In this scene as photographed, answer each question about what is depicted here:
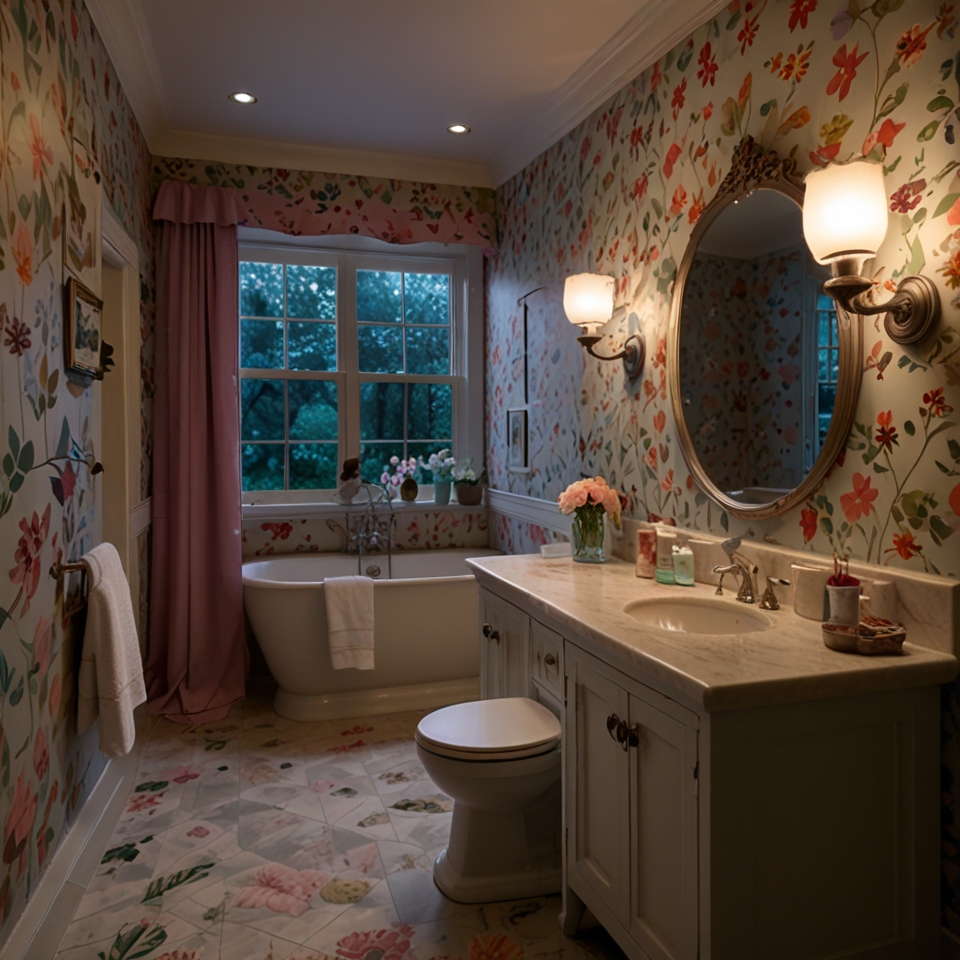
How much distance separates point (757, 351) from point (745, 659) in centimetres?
97

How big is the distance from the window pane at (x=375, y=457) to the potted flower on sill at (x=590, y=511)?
1.85m

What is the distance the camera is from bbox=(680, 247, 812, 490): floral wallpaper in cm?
191

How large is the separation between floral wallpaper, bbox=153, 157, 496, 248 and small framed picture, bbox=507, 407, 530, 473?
97 cm

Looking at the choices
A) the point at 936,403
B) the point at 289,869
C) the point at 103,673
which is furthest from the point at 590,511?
the point at 103,673

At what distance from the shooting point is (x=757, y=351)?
2057 millimetres

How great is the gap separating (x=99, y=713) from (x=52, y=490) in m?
0.64

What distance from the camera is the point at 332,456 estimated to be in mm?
4172

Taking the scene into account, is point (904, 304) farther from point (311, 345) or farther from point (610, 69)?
point (311, 345)

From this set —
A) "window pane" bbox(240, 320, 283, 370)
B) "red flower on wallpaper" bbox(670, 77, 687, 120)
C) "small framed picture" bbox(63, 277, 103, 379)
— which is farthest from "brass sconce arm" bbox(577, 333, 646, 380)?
"window pane" bbox(240, 320, 283, 370)

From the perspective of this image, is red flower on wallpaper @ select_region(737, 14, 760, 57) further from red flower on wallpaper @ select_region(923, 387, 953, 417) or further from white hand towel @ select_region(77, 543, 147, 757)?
white hand towel @ select_region(77, 543, 147, 757)

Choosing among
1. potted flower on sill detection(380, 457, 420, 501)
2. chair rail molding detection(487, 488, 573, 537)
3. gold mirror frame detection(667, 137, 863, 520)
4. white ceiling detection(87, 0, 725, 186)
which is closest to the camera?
gold mirror frame detection(667, 137, 863, 520)

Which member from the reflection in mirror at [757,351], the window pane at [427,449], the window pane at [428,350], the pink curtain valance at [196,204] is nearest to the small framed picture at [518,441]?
the window pane at [427,449]

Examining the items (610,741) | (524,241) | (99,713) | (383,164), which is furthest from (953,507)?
(383,164)

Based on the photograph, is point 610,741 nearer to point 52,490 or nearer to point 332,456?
point 52,490
